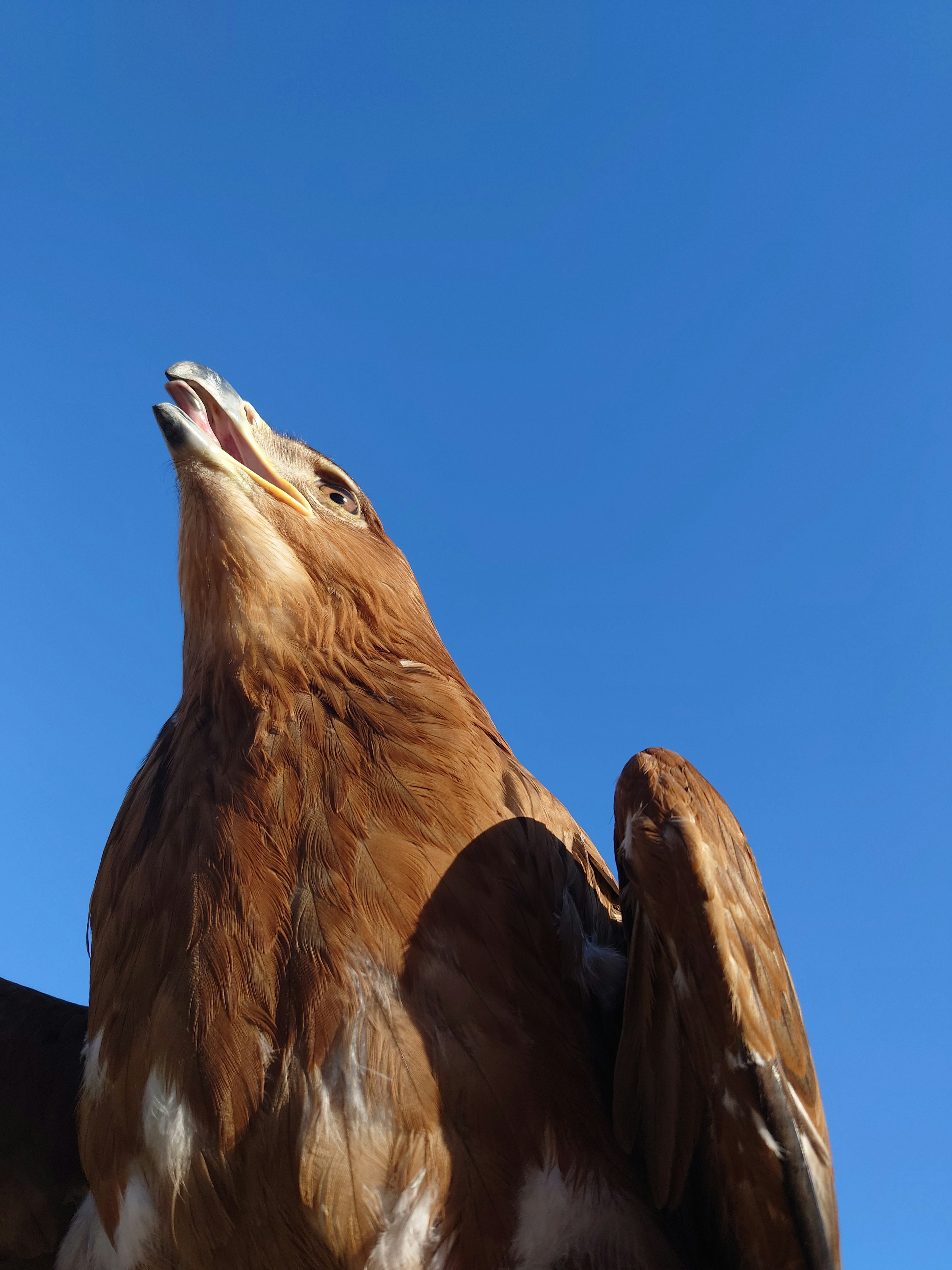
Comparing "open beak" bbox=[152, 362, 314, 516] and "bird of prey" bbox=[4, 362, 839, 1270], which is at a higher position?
"open beak" bbox=[152, 362, 314, 516]

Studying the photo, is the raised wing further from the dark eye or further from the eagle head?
the dark eye

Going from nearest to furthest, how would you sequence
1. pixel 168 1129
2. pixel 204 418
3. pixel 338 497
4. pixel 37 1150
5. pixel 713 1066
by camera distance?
1. pixel 168 1129
2. pixel 713 1066
3. pixel 37 1150
4. pixel 204 418
5. pixel 338 497

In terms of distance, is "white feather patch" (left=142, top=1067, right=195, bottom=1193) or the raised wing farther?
the raised wing

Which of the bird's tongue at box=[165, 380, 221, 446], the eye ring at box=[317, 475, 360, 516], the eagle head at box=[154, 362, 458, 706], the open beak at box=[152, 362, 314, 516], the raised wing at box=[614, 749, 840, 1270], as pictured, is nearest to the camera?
the raised wing at box=[614, 749, 840, 1270]

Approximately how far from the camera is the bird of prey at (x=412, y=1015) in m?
2.46

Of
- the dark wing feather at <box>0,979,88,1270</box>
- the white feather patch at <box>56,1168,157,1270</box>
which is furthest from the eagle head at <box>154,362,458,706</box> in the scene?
the dark wing feather at <box>0,979,88,1270</box>

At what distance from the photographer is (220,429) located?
384 cm

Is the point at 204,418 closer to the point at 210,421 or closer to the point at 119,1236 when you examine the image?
the point at 210,421

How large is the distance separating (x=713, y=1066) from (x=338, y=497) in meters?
2.63

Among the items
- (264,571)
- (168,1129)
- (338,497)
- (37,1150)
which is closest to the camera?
(168,1129)

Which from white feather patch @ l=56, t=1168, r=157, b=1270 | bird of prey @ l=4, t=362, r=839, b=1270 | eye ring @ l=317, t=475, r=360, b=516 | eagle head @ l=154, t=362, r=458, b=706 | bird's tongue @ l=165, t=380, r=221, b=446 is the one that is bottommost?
white feather patch @ l=56, t=1168, r=157, b=1270

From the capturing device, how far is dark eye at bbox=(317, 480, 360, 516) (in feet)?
13.3

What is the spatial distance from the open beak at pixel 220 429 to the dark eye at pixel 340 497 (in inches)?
6.8

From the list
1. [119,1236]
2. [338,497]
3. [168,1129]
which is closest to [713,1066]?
[168,1129]
